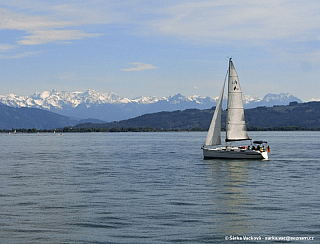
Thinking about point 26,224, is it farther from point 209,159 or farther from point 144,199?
point 209,159

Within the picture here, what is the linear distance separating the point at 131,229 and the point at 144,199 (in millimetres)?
10373

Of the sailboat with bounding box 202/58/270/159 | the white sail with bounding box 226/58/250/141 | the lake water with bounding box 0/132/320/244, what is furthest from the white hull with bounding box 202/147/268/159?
the lake water with bounding box 0/132/320/244

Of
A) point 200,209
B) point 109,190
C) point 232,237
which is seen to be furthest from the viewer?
point 109,190

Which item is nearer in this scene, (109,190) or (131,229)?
(131,229)

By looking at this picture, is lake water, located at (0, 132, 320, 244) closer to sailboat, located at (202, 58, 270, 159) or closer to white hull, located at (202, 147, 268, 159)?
white hull, located at (202, 147, 268, 159)

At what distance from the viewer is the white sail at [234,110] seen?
76.8 m

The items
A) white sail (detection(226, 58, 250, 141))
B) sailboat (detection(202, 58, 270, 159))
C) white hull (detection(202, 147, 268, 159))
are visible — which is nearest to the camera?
white hull (detection(202, 147, 268, 159))

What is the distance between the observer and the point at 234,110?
7769 cm

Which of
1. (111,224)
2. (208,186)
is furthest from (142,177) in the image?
(111,224)

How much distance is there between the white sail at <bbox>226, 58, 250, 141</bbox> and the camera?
76.8 meters

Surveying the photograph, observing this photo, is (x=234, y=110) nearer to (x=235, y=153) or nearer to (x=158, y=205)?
(x=235, y=153)

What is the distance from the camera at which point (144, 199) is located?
41.5 m

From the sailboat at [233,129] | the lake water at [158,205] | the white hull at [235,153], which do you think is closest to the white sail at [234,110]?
the sailboat at [233,129]

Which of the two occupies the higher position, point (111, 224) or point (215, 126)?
point (215, 126)
